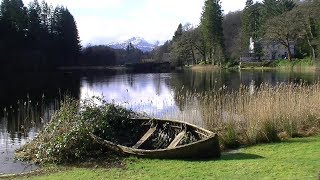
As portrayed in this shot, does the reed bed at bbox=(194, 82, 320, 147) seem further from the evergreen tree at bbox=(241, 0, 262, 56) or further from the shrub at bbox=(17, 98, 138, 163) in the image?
the evergreen tree at bbox=(241, 0, 262, 56)

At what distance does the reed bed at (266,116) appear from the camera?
12.7 m

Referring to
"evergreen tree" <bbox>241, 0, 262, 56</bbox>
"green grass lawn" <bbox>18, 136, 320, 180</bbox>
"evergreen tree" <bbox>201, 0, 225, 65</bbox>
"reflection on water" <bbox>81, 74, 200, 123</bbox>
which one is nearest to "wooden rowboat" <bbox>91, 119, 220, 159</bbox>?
"green grass lawn" <bbox>18, 136, 320, 180</bbox>

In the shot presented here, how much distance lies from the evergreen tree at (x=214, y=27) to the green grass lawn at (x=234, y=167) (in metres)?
75.6

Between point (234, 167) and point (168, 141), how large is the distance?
398 centimetres

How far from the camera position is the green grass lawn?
326 inches

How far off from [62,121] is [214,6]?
7606 cm

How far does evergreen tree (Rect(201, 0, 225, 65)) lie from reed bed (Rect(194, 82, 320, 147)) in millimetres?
70275

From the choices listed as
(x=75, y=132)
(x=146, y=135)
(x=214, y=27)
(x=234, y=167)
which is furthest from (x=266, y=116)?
(x=214, y=27)

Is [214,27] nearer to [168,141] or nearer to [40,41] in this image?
[40,41]

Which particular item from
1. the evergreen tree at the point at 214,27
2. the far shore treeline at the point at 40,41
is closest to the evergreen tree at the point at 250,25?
the evergreen tree at the point at 214,27

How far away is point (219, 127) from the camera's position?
14422mm

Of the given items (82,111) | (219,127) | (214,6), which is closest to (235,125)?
(219,127)

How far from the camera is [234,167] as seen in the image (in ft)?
29.6

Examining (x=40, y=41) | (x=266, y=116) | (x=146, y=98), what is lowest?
(x=146, y=98)
